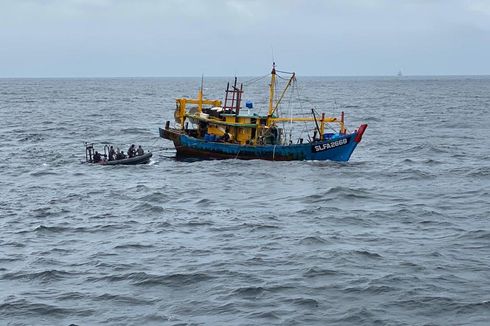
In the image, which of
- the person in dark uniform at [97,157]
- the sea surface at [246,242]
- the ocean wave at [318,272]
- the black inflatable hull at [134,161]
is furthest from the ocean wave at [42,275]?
the person in dark uniform at [97,157]

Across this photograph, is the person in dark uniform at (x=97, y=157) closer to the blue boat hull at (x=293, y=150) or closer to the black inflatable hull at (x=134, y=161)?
the black inflatable hull at (x=134, y=161)

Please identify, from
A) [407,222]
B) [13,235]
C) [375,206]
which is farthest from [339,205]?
[13,235]

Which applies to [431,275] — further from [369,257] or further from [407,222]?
[407,222]

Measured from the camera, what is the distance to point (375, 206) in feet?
125

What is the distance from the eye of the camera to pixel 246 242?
100 feet

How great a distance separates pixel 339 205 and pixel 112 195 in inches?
497

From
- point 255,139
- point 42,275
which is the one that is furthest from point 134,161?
point 42,275

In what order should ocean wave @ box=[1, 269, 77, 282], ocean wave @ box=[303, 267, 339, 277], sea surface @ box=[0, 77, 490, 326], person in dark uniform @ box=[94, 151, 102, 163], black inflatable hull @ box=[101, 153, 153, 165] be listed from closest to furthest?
sea surface @ box=[0, 77, 490, 326] < ocean wave @ box=[1, 269, 77, 282] < ocean wave @ box=[303, 267, 339, 277] < black inflatable hull @ box=[101, 153, 153, 165] < person in dark uniform @ box=[94, 151, 102, 163]

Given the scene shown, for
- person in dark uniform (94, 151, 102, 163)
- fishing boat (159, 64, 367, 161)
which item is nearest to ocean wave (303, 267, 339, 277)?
fishing boat (159, 64, 367, 161)

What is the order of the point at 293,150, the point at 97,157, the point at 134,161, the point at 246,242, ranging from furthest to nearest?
the point at 97,157 → the point at 134,161 → the point at 293,150 → the point at 246,242

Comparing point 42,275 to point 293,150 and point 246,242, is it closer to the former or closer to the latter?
point 246,242

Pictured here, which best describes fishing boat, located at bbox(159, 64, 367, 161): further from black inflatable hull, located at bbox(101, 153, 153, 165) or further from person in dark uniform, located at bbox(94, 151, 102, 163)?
person in dark uniform, located at bbox(94, 151, 102, 163)

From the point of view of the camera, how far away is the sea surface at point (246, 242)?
22984 mm

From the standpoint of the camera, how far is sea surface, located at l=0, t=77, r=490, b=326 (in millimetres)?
22984
